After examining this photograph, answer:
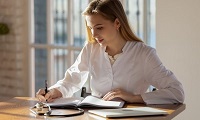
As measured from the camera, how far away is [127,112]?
2178 millimetres

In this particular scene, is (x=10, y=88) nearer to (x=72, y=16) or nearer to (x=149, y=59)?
(x=72, y=16)

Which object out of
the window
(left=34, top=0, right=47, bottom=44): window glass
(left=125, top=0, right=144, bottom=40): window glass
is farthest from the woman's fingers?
(left=34, top=0, right=47, bottom=44): window glass

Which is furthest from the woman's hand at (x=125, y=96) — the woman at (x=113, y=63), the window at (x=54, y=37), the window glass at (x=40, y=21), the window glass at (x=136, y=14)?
the window glass at (x=40, y=21)

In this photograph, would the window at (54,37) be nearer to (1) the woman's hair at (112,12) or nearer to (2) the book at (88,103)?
(1) the woman's hair at (112,12)

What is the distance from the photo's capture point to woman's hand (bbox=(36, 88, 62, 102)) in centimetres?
255

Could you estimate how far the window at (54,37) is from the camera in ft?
13.2

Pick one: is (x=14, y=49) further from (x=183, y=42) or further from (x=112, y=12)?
(x=112, y=12)

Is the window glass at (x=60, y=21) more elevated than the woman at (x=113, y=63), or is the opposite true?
the window glass at (x=60, y=21)

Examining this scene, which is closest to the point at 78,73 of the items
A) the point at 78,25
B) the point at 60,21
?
the point at 78,25

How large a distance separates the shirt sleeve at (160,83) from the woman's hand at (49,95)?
0.50 metres

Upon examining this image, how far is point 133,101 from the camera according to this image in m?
2.47

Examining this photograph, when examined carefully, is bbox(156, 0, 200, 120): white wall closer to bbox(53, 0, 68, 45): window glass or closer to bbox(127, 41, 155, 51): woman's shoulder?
bbox(127, 41, 155, 51): woman's shoulder

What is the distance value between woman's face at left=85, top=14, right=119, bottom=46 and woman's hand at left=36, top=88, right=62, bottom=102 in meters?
0.38

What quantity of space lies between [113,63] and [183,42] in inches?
33.2
